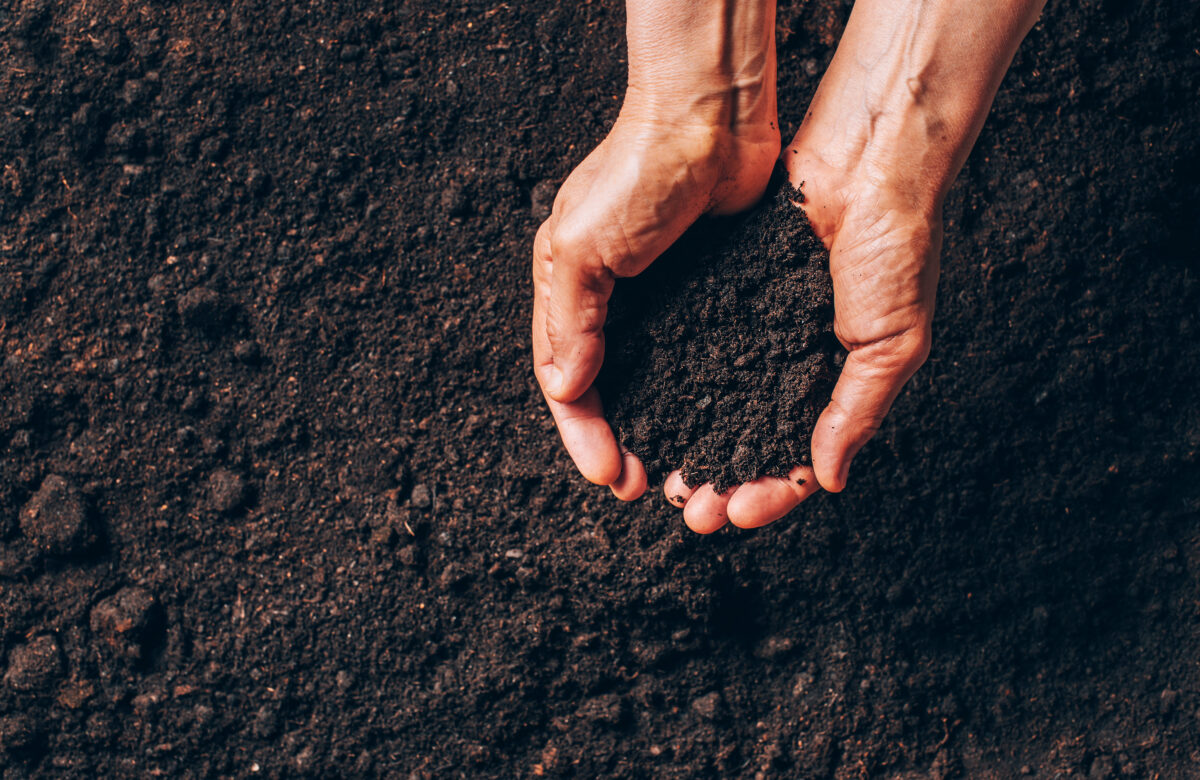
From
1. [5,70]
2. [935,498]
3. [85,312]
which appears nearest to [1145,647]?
[935,498]

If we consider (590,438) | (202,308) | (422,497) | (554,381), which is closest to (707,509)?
(590,438)

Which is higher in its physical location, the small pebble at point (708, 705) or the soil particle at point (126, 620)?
the soil particle at point (126, 620)

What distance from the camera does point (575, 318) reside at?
1402 millimetres

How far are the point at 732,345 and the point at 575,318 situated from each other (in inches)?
11.2

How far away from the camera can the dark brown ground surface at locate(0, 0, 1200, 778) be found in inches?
66.2

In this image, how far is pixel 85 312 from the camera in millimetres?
1706

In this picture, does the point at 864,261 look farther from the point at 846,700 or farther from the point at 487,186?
the point at 846,700

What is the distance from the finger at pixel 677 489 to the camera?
150cm

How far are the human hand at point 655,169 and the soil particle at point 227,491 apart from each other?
710 millimetres

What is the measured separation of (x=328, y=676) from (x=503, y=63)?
52.9 inches

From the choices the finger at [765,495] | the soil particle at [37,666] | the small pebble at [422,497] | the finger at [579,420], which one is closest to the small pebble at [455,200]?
the finger at [579,420]

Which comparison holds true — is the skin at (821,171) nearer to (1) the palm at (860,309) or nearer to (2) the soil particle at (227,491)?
(1) the palm at (860,309)

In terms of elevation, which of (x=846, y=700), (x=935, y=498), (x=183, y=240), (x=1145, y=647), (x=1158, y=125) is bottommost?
(x=1145, y=647)

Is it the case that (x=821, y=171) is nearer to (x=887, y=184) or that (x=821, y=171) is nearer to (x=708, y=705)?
(x=887, y=184)
